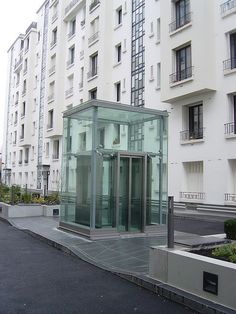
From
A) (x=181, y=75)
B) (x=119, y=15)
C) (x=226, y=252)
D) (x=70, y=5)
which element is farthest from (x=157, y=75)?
(x=226, y=252)

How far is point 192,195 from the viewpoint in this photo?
19953mm

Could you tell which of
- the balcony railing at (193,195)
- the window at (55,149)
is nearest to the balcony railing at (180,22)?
the balcony railing at (193,195)

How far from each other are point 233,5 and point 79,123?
1120 cm

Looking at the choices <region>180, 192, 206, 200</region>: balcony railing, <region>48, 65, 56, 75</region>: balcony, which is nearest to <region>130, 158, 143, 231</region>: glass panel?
<region>180, 192, 206, 200</region>: balcony railing

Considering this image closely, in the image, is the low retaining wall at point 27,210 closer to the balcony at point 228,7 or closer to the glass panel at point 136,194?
the glass panel at point 136,194

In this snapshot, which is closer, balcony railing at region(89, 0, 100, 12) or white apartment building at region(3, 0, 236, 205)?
white apartment building at region(3, 0, 236, 205)

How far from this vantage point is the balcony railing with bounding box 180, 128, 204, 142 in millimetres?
20034

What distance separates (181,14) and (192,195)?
9.82 meters

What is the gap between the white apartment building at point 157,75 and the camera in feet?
61.2

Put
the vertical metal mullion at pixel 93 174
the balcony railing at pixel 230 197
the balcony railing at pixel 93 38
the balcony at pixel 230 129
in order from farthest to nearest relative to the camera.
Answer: the balcony railing at pixel 93 38, the balcony at pixel 230 129, the balcony railing at pixel 230 197, the vertical metal mullion at pixel 93 174

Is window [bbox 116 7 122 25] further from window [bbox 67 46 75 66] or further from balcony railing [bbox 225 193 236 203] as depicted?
balcony railing [bbox 225 193 236 203]

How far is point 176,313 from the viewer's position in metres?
4.84

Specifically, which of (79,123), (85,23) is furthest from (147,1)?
(79,123)

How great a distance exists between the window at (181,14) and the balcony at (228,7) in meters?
1.84
